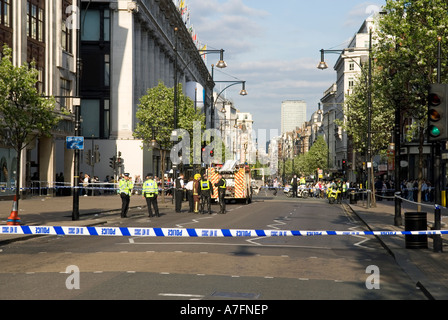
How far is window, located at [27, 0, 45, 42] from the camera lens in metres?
38.1

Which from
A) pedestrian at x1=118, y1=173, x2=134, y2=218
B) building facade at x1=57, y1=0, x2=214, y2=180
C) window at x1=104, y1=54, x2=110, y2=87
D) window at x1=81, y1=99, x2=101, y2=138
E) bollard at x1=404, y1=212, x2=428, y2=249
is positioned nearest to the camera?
bollard at x1=404, y1=212, x2=428, y2=249

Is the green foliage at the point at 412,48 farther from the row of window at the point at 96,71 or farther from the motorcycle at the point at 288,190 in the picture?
the motorcycle at the point at 288,190

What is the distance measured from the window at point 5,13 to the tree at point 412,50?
22078 millimetres

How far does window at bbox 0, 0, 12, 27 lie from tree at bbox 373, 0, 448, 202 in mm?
22078

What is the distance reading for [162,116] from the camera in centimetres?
4788

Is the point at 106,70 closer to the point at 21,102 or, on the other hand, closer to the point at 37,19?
the point at 37,19

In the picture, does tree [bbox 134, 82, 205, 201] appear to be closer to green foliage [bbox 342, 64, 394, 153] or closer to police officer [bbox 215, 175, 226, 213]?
green foliage [bbox 342, 64, 394, 153]

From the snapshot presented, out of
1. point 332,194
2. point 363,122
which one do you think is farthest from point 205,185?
point 363,122

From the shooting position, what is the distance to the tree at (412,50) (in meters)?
20.0

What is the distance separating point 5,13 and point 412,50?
24303mm

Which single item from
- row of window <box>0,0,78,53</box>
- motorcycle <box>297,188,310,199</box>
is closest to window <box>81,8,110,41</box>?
row of window <box>0,0,78,53</box>
